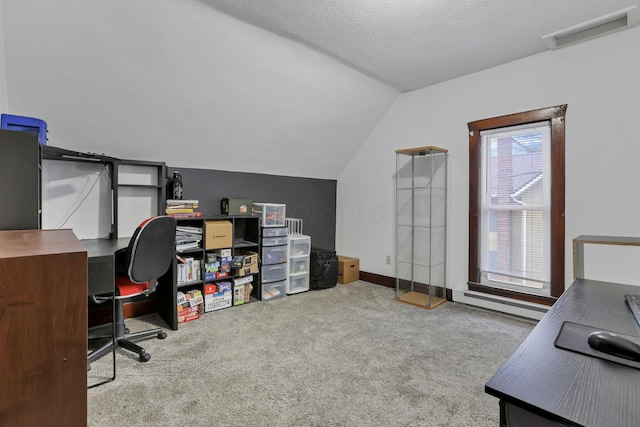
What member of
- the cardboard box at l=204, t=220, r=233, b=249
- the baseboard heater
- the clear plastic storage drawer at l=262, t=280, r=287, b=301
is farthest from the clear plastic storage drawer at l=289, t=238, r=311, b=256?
the baseboard heater

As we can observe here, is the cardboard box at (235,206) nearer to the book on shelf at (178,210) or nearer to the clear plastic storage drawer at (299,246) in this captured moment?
the book on shelf at (178,210)

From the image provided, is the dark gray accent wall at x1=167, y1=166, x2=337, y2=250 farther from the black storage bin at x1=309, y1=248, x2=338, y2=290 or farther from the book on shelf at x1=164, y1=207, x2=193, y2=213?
the black storage bin at x1=309, y1=248, x2=338, y2=290

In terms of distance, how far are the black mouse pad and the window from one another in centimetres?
233

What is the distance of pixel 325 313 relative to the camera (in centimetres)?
318

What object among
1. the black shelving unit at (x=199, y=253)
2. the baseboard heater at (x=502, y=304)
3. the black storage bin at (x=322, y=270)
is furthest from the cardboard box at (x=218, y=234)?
the baseboard heater at (x=502, y=304)

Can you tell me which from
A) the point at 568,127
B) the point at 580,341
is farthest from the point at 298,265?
the point at 580,341

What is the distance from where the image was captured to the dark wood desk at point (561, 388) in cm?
58

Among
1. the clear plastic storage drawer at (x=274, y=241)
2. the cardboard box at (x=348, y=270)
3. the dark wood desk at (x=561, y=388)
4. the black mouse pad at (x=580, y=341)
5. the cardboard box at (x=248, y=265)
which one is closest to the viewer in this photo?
the dark wood desk at (x=561, y=388)

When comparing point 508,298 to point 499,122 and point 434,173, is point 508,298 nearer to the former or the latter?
point 434,173

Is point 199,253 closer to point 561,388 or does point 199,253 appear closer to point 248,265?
point 248,265

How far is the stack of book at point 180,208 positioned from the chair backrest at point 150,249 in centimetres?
62

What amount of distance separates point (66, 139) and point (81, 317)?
242 cm

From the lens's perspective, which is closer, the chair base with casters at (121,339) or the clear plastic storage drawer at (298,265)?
the chair base with casters at (121,339)

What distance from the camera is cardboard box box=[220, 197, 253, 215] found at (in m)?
3.45
